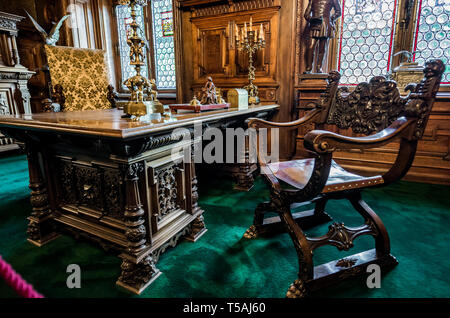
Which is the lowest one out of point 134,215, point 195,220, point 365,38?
point 195,220

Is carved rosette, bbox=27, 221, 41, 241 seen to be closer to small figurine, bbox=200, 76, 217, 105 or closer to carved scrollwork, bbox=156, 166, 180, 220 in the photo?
carved scrollwork, bbox=156, 166, 180, 220

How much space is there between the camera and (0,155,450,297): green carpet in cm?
128

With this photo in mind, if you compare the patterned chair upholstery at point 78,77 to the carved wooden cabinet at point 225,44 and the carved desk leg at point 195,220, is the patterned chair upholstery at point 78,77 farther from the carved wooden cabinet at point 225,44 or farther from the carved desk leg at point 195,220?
the carved desk leg at point 195,220

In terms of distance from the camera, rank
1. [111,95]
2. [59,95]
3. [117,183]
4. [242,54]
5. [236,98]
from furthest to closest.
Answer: [242,54]
[111,95]
[59,95]
[236,98]
[117,183]

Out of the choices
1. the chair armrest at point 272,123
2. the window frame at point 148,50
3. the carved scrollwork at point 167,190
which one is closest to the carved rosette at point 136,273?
the carved scrollwork at point 167,190

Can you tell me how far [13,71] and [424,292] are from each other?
5519 mm

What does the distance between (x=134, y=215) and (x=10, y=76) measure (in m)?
4.38

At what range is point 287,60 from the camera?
3230mm

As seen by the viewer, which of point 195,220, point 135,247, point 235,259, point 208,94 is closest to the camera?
point 135,247

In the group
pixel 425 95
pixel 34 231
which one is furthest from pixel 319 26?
pixel 34 231

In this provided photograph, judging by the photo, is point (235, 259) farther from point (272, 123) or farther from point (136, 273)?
point (272, 123)

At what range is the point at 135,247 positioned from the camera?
130cm

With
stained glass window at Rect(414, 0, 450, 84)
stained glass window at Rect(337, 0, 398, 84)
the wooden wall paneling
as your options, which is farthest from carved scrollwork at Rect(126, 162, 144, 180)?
stained glass window at Rect(414, 0, 450, 84)
